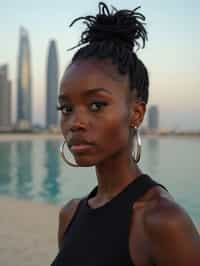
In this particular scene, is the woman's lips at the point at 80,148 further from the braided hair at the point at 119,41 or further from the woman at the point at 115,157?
the braided hair at the point at 119,41

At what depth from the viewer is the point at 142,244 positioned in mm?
1055

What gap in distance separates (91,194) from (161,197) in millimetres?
410

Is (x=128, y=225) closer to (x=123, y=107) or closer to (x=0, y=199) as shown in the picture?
(x=123, y=107)

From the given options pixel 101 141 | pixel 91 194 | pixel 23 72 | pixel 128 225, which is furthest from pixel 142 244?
pixel 23 72

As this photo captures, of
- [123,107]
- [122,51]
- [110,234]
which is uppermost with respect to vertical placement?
[122,51]

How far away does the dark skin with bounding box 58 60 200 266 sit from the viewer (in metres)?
0.99

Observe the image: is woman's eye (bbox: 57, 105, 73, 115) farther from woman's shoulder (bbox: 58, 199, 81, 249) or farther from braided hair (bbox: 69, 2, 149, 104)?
woman's shoulder (bbox: 58, 199, 81, 249)

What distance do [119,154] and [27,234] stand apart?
7.07m

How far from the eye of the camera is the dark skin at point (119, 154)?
0.99 metres

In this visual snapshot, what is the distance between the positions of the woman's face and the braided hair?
0.05m

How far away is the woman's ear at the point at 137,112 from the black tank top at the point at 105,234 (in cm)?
17

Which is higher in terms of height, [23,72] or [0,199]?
[23,72]

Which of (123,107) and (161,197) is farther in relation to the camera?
(123,107)

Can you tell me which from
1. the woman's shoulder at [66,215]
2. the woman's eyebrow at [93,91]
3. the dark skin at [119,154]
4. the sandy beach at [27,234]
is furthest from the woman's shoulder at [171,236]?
the sandy beach at [27,234]
